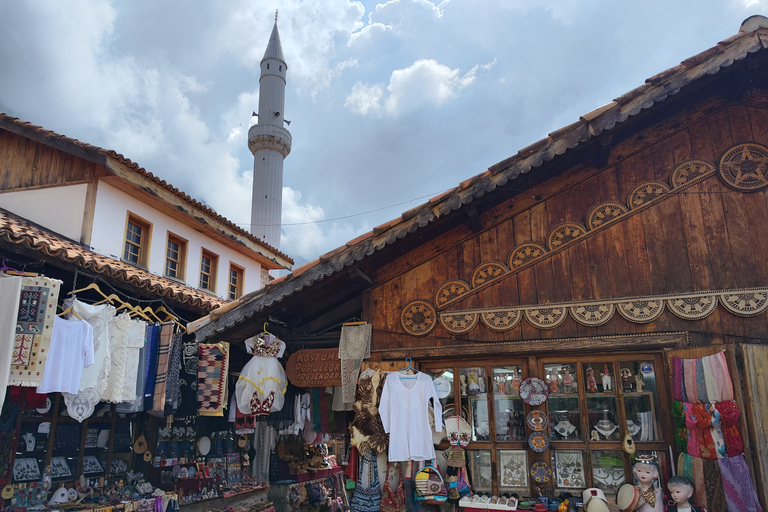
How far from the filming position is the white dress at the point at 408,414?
6254 mm

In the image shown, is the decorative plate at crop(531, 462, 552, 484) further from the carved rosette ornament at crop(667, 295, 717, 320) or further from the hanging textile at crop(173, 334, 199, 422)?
the hanging textile at crop(173, 334, 199, 422)

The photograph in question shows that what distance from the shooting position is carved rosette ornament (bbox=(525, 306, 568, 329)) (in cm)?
613

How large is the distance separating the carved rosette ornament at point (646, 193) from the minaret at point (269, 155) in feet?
81.1

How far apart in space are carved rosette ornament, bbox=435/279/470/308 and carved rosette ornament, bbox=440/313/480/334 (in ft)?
0.62

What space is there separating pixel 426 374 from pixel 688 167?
13.7ft

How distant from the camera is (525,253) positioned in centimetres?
650

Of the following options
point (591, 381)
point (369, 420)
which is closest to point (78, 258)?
point (369, 420)

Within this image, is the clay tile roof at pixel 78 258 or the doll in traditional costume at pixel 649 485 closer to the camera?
the doll in traditional costume at pixel 649 485

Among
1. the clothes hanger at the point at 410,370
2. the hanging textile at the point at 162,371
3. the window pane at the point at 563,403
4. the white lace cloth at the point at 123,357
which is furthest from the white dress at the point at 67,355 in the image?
the window pane at the point at 563,403

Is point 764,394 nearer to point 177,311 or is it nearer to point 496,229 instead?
point 496,229

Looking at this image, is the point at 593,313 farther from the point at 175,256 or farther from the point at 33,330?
the point at 175,256

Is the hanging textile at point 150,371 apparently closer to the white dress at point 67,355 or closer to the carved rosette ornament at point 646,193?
the white dress at point 67,355

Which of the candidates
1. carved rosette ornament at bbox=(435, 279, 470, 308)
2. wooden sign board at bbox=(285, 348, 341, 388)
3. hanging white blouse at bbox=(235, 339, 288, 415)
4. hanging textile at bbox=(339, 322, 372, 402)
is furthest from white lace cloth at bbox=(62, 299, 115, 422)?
carved rosette ornament at bbox=(435, 279, 470, 308)

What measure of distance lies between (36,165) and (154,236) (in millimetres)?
2996
